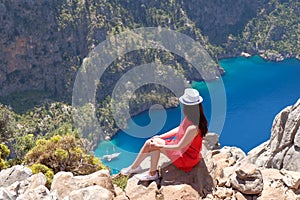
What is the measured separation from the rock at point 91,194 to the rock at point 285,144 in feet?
17.8

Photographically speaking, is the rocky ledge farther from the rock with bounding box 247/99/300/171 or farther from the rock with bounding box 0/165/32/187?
the rock with bounding box 247/99/300/171

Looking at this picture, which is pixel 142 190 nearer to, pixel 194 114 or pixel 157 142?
pixel 157 142

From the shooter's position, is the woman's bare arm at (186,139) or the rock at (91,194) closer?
the rock at (91,194)

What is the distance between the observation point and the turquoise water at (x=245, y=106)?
6266cm

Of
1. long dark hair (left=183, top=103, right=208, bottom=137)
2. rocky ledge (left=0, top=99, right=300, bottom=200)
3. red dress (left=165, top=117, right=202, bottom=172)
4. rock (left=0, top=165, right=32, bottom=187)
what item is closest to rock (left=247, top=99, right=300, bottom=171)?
rocky ledge (left=0, top=99, right=300, bottom=200)

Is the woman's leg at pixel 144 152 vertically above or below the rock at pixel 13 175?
above

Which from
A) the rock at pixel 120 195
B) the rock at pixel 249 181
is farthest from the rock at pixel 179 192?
the rock at pixel 249 181

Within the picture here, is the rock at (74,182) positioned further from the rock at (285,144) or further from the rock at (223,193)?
the rock at (285,144)

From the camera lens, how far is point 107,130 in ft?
236

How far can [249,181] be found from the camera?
854cm

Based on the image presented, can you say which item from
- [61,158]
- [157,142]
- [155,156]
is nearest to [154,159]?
[155,156]

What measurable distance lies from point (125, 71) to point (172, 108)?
13.5 m

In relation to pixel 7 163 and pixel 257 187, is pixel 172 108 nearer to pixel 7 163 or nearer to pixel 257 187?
pixel 7 163

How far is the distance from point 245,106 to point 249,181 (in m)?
70.9
